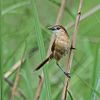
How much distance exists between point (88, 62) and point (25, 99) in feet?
1.63

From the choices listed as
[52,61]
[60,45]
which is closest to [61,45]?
[60,45]

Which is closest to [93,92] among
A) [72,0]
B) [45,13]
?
[72,0]

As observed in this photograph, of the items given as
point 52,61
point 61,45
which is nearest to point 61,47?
point 61,45

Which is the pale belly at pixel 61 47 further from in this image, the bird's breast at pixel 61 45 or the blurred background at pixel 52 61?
the blurred background at pixel 52 61

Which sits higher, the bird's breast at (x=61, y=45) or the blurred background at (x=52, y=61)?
the bird's breast at (x=61, y=45)

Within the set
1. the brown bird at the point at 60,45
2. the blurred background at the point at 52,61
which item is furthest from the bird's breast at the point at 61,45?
the blurred background at the point at 52,61

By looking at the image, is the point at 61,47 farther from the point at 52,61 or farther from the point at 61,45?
the point at 52,61

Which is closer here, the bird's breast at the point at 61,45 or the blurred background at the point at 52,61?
the bird's breast at the point at 61,45

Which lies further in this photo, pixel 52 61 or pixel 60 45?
pixel 52 61

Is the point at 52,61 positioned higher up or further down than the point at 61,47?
further down

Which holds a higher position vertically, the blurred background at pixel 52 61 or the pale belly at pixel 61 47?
the pale belly at pixel 61 47

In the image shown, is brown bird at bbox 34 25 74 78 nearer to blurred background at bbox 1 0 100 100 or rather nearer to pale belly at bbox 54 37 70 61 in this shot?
pale belly at bbox 54 37 70 61

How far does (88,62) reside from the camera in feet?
9.85

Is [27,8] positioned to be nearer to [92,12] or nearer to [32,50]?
[32,50]
